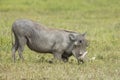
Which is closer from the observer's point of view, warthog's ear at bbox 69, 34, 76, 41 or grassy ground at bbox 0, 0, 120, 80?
grassy ground at bbox 0, 0, 120, 80

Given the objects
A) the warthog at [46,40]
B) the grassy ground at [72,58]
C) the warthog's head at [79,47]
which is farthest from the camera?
the warthog's head at [79,47]

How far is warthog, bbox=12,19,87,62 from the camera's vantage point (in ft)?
37.4

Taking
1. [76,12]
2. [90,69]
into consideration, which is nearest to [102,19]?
[76,12]

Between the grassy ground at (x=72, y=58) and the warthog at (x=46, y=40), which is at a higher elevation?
the warthog at (x=46, y=40)

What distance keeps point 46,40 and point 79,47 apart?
832 mm

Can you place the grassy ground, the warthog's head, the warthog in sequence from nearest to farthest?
the grassy ground → the warthog → the warthog's head

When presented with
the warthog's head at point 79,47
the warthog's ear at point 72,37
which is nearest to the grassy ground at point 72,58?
the warthog's head at point 79,47

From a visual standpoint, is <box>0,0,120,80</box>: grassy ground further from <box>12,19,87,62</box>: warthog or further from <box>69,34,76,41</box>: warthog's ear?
<box>69,34,76,41</box>: warthog's ear

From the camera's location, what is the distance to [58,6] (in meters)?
29.5

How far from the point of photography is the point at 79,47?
1175 centimetres

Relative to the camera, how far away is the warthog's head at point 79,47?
11641mm

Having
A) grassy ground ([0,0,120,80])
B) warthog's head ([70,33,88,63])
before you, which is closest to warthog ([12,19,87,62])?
warthog's head ([70,33,88,63])

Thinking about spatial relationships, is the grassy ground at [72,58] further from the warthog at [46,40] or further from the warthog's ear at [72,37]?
the warthog's ear at [72,37]

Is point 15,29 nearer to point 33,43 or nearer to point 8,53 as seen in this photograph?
point 33,43
